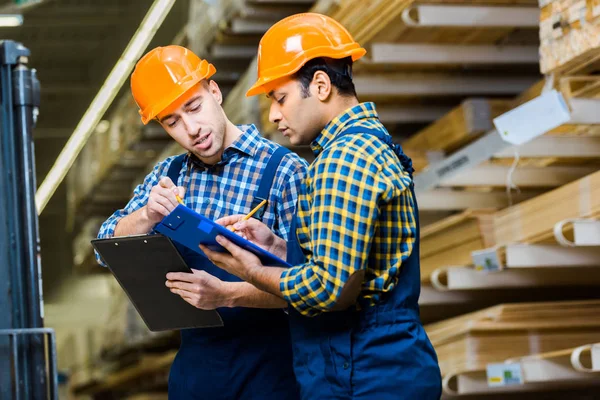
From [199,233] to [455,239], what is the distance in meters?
3.22

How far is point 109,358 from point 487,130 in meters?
8.58

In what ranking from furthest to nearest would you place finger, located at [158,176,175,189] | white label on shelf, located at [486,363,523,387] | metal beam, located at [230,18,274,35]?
metal beam, located at [230,18,274,35] < white label on shelf, located at [486,363,523,387] < finger, located at [158,176,175,189]

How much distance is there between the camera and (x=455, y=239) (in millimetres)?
5746

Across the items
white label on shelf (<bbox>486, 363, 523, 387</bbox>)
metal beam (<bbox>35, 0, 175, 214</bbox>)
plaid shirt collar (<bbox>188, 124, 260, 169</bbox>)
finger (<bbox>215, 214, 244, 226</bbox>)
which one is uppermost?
metal beam (<bbox>35, 0, 175, 214</bbox>)

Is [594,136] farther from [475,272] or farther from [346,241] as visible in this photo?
[346,241]

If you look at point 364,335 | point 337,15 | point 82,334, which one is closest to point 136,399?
point 82,334

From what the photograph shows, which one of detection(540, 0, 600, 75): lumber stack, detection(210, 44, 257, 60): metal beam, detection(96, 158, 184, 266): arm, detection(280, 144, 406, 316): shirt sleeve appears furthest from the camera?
detection(210, 44, 257, 60): metal beam

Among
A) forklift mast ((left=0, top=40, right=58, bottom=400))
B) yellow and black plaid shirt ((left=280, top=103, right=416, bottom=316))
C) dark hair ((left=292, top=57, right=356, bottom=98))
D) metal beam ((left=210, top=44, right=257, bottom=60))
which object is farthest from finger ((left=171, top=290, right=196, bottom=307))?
metal beam ((left=210, top=44, right=257, bottom=60))

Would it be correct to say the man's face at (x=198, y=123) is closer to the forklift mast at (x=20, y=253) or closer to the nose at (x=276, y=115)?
the nose at (x=276, y=115)

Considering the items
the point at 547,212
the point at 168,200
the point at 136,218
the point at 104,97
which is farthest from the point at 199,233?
the point at 104,97

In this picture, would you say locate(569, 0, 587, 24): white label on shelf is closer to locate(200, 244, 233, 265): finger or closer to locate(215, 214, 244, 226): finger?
locate(215, 214, 244, 226): finger

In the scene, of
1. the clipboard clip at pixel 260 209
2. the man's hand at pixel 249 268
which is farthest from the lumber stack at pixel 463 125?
the man's hand at pixel 249 268

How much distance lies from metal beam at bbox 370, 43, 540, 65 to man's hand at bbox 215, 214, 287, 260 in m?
2.99

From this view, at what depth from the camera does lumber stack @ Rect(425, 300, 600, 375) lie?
17.5 ft
